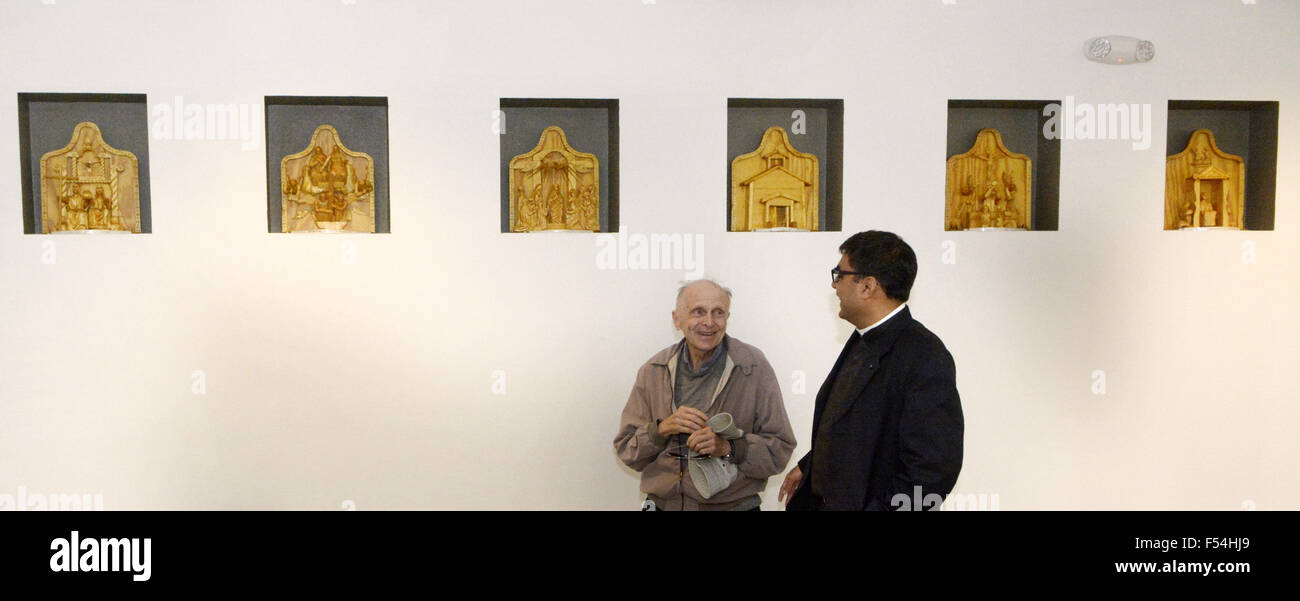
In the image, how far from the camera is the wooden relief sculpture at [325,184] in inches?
144

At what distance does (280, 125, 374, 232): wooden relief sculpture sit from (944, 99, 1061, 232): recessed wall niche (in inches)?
109

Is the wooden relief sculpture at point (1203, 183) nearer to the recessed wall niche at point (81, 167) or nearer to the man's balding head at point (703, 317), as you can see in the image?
the man's balding head at point (703, 317)

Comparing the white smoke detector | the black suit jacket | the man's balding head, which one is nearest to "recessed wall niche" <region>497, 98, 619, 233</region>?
the man's balding head

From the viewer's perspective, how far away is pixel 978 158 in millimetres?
3807

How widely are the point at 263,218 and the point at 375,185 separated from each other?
539mm

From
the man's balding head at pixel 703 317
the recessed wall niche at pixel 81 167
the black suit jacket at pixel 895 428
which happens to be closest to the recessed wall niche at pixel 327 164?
the recessed wall niche at pixel 81 167

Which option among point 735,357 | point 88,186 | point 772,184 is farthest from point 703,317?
point 88,186

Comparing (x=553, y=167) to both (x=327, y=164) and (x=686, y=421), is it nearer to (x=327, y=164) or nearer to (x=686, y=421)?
(x=327, y=164)

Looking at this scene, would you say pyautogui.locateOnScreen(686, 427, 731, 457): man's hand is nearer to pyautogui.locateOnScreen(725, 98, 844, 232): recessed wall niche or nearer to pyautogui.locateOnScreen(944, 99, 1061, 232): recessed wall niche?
pyautogui.locateOnScreen(725, 98, 844, 232): recessed wall niche

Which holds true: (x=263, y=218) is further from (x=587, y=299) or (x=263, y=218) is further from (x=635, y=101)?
(x=635, y=101)

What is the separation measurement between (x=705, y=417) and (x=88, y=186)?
306 cm

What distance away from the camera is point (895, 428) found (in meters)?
1.96

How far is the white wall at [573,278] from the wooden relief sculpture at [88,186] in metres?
0.15

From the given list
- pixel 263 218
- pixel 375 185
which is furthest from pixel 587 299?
pixel 263 218
